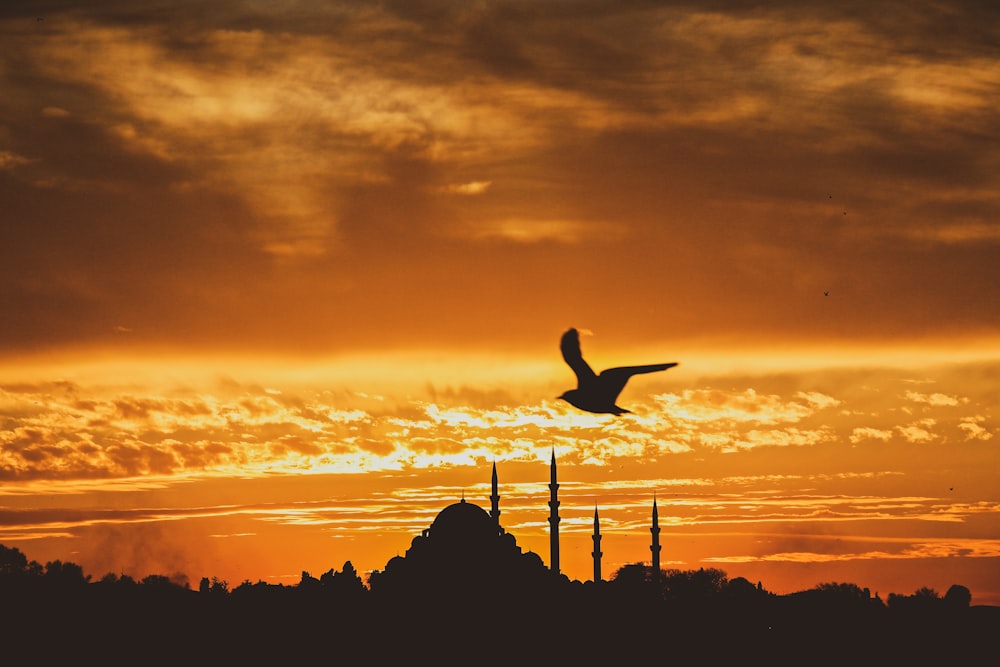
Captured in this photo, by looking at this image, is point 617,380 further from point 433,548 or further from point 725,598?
point 725,598

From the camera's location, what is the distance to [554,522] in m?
87.3

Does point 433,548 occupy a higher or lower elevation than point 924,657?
higher

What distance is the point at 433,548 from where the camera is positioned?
250 ft

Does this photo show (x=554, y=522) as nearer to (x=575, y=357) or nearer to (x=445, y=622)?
(x=445, y=622)

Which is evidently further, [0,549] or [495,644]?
[0,549]

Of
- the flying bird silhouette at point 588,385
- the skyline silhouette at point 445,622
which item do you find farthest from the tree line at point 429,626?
the flying bird silhouette at point 588,385

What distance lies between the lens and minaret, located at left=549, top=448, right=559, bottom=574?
86.4 metres

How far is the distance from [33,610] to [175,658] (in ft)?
42.7

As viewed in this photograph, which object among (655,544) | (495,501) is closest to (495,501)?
(495,501)

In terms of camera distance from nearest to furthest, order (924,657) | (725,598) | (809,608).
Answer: (924,657) < (809,608) < (725,598)

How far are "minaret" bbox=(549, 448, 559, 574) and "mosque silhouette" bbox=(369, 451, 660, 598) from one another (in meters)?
8.31

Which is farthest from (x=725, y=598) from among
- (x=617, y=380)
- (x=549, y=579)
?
(x=617, y=380)

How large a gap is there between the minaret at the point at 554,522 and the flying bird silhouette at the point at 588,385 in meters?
A: 68.1

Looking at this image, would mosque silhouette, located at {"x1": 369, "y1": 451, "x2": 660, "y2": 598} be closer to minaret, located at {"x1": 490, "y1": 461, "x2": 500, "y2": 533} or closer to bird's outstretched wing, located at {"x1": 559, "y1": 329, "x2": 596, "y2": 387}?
minaret, located at {"x1": 490, "y1": 461, "x2": 500, "y2": 533}
